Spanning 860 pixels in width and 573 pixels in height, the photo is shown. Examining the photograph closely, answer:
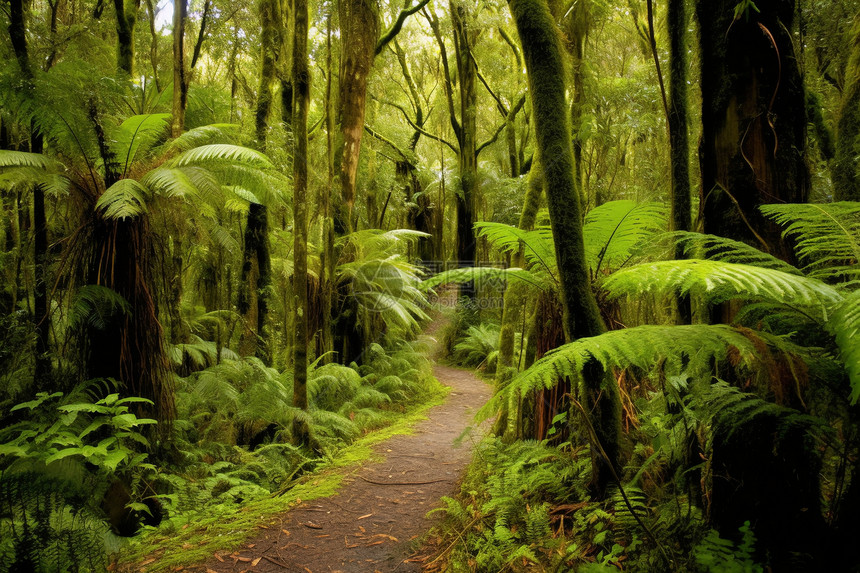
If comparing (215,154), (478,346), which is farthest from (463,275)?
(478,346)

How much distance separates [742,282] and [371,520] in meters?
3.11

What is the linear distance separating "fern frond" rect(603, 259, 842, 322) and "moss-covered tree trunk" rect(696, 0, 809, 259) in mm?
448

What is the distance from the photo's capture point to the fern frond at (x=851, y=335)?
100 centimetres

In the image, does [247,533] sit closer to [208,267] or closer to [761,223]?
[761,223]

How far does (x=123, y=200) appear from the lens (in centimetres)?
310

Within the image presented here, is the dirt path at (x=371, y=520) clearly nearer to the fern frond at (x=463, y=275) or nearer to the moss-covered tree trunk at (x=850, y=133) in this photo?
the fern frond at (x=463, y=275)

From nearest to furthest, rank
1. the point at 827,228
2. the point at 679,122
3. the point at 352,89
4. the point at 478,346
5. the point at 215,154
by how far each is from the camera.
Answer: the point at 827,228 < the point at 679,122 < the point at 215,154 < the point at 352,89 < the point at 478,346

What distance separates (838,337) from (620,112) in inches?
345

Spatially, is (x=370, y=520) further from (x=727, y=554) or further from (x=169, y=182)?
(x=169, y=182)

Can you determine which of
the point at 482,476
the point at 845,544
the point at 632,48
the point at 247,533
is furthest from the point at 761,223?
the point at 632,48

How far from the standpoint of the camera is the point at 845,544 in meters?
1.25

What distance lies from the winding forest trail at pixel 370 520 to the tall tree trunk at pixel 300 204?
105 centimetres

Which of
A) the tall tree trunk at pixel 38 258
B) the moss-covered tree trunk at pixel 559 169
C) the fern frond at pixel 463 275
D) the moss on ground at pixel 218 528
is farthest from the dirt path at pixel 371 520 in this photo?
the tall tree trunk at pixel 38 258

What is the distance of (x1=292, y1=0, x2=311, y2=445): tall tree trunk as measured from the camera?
14.0 ft
